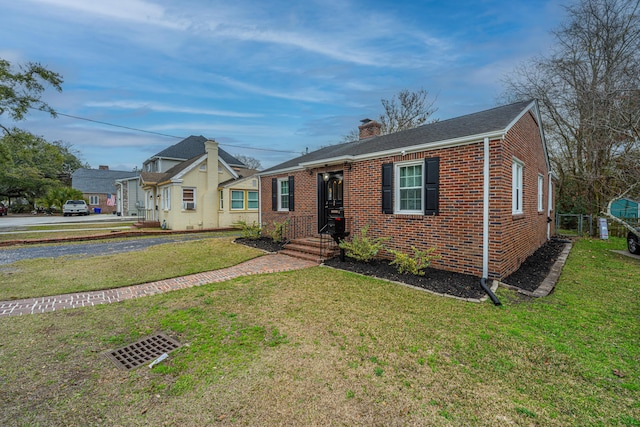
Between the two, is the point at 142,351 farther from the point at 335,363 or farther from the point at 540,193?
the point at 540,193

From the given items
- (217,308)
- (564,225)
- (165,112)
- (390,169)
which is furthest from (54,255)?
(564,225)

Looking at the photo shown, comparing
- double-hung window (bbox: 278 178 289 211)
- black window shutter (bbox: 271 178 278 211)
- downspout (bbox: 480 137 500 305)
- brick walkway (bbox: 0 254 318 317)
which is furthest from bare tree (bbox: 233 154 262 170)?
downspout (bbox: 480 137 500 305)

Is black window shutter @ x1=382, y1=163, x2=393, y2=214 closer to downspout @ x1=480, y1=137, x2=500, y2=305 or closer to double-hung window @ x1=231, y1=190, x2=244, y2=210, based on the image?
downspout @ x1=480, y1=137, x2=500, y2=305

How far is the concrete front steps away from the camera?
26.9ft

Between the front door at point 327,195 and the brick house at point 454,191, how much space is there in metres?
0.03

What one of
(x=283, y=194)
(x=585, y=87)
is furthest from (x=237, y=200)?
(x=585, y=87)

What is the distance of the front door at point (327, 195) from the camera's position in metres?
9.23

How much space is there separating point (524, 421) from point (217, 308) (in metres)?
3.99

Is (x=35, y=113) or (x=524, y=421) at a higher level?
(x=35, y=113)

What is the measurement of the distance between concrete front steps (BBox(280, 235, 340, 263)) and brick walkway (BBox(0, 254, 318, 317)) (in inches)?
20.8

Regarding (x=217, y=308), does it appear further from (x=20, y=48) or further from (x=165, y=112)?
(x=165, y=112)

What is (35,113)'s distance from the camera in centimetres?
1420

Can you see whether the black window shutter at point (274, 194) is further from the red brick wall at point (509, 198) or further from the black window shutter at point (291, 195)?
the red brick wall at point (509, 198)

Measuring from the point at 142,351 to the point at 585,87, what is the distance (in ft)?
65.5
